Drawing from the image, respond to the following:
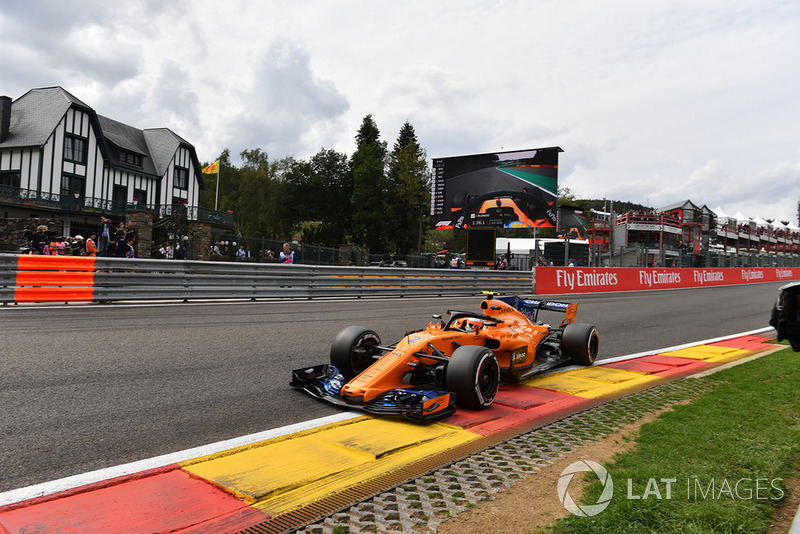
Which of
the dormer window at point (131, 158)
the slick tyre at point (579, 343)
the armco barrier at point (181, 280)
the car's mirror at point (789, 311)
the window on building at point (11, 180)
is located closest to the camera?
the car's mirror at point (789, 311)

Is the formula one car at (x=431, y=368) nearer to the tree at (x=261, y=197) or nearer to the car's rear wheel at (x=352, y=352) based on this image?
the car's rear wheel at (x=352, y=352)

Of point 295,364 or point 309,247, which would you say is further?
point 309,247

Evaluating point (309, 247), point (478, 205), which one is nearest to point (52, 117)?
point (309, 247)

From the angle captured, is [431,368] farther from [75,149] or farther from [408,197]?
[408,197]

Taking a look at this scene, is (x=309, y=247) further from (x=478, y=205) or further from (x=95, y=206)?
(x=95, y=206)

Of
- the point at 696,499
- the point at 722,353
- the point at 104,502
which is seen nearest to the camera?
the point at 104,502

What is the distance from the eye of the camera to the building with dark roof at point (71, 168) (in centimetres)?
3378

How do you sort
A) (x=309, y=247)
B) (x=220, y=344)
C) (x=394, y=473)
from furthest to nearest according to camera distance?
(x=309, y=247) < (x=220, y=344) < (x=394, y=473)

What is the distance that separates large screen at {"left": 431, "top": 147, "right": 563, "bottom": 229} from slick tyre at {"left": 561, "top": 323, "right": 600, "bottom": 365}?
23389 millimetres

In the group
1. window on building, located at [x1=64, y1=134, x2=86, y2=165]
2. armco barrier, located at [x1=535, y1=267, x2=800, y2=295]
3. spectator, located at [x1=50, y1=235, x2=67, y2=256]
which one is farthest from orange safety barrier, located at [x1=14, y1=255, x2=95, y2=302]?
→ window on building, located at [x1=64, y1=134, x2=86, y2=165]

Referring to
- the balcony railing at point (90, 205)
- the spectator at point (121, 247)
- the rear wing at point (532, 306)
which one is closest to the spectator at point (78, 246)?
the spectator at point (121, 247)

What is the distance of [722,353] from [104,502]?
9.76 meters

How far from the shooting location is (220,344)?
7414 millimetres

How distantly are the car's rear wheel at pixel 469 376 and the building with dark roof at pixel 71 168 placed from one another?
27.9 meters
